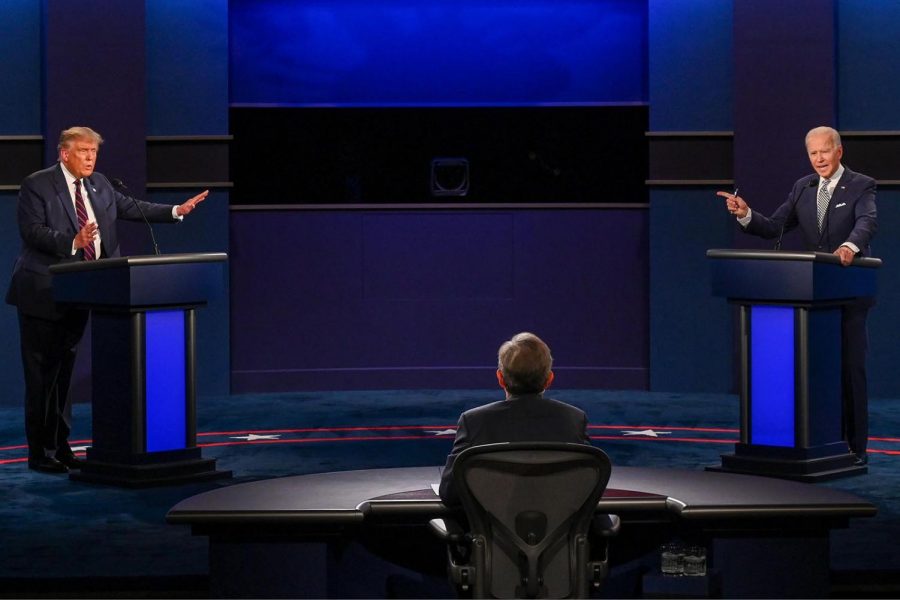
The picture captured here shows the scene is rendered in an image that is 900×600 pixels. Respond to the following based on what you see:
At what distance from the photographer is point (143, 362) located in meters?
6.55

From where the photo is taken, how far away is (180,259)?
655 cm

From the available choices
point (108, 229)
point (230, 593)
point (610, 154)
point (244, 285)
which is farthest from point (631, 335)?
point (230, 593)

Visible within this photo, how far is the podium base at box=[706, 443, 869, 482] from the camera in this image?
653 cm

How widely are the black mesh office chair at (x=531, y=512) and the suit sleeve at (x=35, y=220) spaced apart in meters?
3.59

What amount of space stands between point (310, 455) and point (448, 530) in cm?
349

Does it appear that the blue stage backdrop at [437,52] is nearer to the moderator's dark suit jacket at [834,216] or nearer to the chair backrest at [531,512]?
the moderator's dark suit jacket at [834,216]

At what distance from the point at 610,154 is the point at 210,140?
2538 millimetres

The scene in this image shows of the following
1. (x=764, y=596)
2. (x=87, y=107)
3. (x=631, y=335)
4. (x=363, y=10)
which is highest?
(x=363, y=10)

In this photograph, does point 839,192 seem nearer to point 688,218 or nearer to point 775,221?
point 775,221

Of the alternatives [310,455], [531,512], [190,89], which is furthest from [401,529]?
[190,89]

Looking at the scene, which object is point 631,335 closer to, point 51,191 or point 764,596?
point 51,191

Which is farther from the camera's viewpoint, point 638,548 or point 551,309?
point 551,309

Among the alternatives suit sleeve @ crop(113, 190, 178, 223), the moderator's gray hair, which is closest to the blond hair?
suit sleeve @ crop(113, 190, 178, 223)

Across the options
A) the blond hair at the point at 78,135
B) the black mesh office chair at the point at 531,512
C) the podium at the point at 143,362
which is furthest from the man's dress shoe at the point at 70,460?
the black mesh office chair at the point at 531,512
